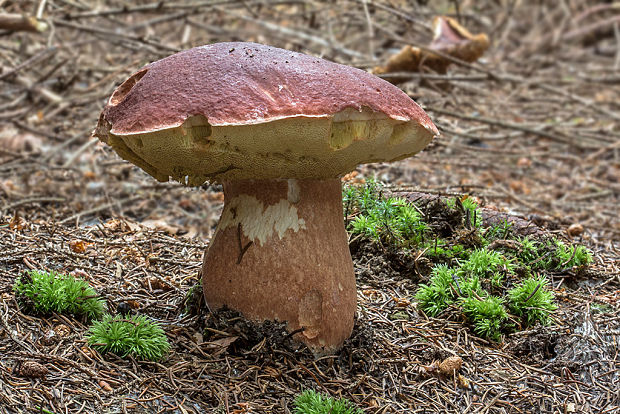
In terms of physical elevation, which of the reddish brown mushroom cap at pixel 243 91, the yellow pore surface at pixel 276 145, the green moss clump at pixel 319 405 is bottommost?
the green moss clump at pixel 319 405

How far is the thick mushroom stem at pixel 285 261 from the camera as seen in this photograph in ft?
6.93

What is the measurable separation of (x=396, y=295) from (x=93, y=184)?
3.32 meters

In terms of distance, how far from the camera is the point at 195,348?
6.98ft

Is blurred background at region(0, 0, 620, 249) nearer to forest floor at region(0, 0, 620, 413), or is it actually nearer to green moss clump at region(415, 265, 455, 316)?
forest floor at region(0, 0, 620, 413)

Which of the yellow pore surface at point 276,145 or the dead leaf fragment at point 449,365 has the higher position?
the yellow pore surface at point 276,145

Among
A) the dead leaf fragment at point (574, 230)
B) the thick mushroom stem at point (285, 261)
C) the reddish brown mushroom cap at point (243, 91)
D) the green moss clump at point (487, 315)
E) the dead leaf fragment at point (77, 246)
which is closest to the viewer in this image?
the reddish brown mushroom cap at point (243, 91)

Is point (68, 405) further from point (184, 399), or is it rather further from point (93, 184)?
point (93, 184)

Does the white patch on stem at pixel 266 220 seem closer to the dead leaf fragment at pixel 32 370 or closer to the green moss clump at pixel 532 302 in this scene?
the dead leaf fragment at pixel 32 370

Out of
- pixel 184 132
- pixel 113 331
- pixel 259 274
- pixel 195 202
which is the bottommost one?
pixel 195 202

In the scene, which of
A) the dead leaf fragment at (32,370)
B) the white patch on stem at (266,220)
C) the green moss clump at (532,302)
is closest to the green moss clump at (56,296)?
the dead leaf fragment at (32,370)

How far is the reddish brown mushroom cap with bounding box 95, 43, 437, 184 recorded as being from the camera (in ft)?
5.49

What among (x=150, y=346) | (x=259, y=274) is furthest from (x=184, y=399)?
(x=259, y=274)

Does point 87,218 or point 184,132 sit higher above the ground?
point 184,132

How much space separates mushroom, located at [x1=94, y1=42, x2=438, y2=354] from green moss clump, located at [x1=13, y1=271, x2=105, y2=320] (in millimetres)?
479
